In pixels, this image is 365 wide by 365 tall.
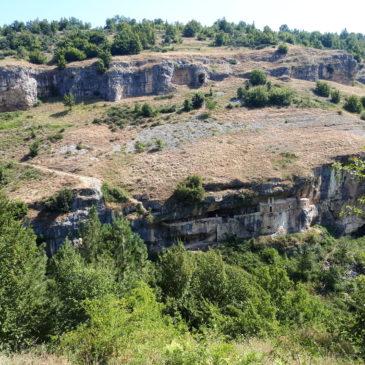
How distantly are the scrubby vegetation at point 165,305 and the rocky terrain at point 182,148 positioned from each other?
5.43 metres

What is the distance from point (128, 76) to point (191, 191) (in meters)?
38.7


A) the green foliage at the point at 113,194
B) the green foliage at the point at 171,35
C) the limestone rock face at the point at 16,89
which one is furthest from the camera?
the green foliage at the point at 171,35

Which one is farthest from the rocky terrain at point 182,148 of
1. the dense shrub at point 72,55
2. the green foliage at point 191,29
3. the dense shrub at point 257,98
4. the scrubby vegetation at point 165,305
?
the green foliage at point 191,29

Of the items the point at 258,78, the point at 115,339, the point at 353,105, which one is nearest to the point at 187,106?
the point at 258,78

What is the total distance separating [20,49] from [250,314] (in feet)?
237

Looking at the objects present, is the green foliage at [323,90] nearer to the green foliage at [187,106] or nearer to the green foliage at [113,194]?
the green foliage at [187,106]

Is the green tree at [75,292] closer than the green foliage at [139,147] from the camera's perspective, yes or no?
Yes

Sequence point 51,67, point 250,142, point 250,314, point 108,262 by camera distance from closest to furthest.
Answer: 1. point 250,314
2. point 108,262
3. point 250,142
4. point 51,67

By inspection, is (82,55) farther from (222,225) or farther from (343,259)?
(343,259)

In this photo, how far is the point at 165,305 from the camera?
79.8 feet

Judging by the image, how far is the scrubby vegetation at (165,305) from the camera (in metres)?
12.0

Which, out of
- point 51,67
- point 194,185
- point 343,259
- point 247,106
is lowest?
point 343,259

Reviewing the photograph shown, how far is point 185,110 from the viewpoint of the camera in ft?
207

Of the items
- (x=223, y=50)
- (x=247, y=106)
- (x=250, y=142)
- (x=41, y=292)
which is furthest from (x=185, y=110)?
(x=41, y=292)
